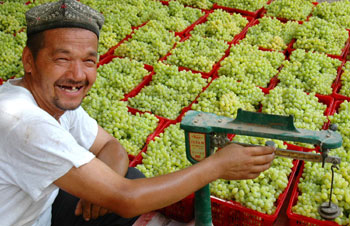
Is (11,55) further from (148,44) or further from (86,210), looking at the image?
(86,210)

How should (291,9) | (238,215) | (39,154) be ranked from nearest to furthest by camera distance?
(39,154), (238,215), (291,9)

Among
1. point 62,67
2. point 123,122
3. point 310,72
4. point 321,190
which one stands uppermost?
point 62,67

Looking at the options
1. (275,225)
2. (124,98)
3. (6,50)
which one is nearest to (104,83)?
(124,98)

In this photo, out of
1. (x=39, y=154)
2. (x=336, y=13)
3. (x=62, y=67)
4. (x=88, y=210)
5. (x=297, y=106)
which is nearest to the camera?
(x=39, y=154)

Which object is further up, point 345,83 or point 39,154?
point 39,154

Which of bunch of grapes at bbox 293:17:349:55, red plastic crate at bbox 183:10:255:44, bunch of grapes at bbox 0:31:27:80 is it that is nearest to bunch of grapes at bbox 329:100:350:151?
bunch of grapes at bbox 293:17:349:55

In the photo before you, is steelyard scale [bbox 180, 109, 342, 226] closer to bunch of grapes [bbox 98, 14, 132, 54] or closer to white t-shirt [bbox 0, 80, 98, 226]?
white t-shirt [bbox 0, 80, 98, 226]

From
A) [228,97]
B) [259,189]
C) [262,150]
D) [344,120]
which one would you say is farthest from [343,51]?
[262,150]

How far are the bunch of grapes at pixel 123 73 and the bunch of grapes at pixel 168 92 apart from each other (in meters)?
0.13

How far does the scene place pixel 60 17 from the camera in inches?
62.4

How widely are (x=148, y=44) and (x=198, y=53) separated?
1.85ft

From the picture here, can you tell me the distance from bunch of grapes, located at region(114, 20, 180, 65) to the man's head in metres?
2.02

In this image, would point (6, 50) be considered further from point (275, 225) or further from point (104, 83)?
point (275, 225)

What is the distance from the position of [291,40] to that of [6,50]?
9.59 ft
